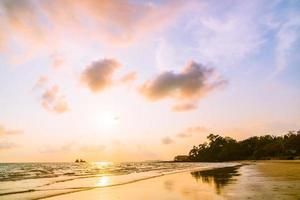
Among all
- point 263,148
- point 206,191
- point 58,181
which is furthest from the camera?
point 263,148

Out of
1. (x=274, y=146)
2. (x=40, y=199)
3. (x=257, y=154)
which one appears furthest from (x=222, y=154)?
(x=40, y=199)

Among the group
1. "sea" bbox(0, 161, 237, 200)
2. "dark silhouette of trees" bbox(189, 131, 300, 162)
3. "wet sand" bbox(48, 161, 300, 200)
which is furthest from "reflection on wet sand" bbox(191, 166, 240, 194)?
"dark silhouette of trees" bbox(189, 131, 300, 162)

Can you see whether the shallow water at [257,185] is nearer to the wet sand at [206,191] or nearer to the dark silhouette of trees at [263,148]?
the wet sand at [206,191]

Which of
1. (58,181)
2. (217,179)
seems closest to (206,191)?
(217,179)

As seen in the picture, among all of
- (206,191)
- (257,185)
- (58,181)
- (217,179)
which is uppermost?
(58,181)

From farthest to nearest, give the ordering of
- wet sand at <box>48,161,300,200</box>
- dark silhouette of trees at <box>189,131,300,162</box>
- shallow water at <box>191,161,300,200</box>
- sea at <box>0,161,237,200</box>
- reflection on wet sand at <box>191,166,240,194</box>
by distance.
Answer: dark silhouette of trees at <box>189,131,300,162</box>
sea at <box>0,161,237,200</box>
reflection on wet sand at <box>191,166,240,194</box>
wet sand at <box>48,161,300,200</box>
shallow water at <box>191,161,300,200</box>

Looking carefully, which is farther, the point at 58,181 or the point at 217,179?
the point at 58,181

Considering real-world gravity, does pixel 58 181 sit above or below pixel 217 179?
above

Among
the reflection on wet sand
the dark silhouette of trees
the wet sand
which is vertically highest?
the dark silhouette of trees

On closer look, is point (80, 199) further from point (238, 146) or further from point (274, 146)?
point (238, 146)

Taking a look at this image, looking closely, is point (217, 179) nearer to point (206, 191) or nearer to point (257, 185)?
point (257, 185)

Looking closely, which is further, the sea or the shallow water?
the sea

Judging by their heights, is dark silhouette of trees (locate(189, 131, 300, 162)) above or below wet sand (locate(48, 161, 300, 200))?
above

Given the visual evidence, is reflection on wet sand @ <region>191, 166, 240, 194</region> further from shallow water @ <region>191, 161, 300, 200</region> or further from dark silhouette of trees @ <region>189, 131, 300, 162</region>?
dark silhouette of trees @ <region>189, 131, 300, 162</region>
